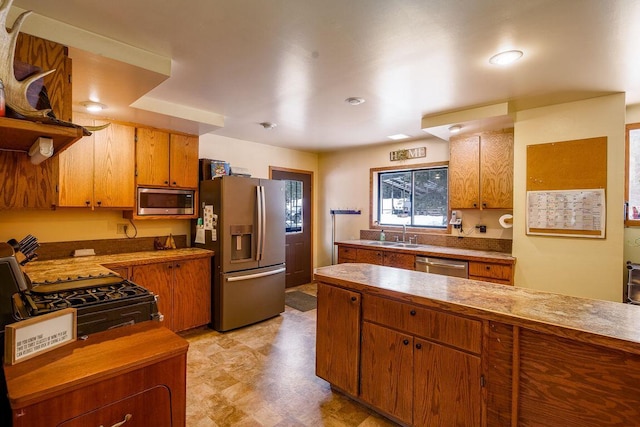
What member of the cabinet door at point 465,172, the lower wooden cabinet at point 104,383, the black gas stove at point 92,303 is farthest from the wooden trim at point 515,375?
the cabinet door at point 465,172

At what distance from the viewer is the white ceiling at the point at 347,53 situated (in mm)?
1616

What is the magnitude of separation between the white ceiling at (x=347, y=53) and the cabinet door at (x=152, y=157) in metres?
0.28

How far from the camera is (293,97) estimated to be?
2865 mm

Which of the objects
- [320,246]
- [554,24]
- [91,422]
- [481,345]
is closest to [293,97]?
[554,24]

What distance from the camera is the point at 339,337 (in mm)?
2215

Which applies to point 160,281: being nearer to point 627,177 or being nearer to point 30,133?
point 30,133

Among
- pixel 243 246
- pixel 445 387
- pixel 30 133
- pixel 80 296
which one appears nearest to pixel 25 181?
pixel 30 133

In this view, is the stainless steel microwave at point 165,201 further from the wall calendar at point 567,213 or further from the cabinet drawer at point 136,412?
the wall calendar at point 567,213

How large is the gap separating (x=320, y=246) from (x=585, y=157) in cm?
403

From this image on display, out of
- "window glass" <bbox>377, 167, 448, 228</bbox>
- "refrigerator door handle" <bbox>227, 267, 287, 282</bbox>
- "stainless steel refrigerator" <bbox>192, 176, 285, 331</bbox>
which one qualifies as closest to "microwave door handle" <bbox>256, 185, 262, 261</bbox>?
"stainless steel refrigerator" <bbox>192, 176, 285, 331</bbox>

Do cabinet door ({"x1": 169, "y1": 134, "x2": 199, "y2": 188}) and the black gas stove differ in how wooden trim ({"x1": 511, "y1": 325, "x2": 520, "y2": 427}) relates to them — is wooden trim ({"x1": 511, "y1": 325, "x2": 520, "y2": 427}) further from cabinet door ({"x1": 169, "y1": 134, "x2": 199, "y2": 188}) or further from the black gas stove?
cabinet door ({"x1": 169, "y1": 134, "x2": 199, "y2": 188})

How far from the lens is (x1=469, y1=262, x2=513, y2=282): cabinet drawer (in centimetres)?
318

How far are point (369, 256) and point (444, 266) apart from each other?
1.05 metres

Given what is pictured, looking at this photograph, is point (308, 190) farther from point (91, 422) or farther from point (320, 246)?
point (91, 422)
